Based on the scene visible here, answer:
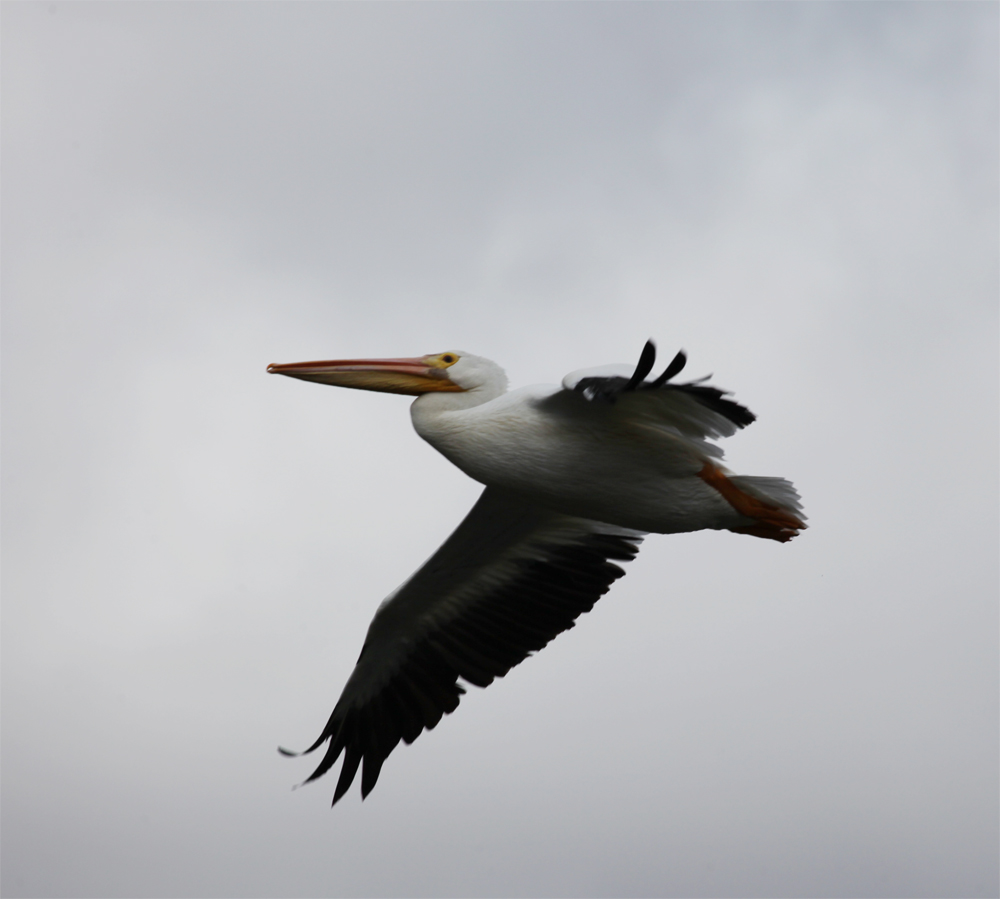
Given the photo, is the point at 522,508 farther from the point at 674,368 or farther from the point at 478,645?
the point at 674,368

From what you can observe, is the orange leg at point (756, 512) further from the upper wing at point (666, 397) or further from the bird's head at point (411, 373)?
the bird's head at point (411, 373)

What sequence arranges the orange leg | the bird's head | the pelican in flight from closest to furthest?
the pelican in flight → the orange leg → the bird's head

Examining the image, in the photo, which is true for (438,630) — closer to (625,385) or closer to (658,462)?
(658,462)

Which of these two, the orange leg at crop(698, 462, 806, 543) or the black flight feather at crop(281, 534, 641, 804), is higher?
the orange leg at crop(698, 462, 806, 543)

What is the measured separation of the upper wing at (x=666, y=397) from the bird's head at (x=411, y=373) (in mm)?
1052

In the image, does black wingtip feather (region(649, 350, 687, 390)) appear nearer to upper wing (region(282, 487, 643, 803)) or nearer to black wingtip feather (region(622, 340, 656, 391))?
black wingtip feather (region(622, 340, 656, 391))

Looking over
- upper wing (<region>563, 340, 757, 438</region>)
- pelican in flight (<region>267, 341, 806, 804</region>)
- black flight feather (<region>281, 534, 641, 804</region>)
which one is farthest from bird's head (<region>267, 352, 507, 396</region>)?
black flight feather (<region>281, 534, 641, 804</region>)

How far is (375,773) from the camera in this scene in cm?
853

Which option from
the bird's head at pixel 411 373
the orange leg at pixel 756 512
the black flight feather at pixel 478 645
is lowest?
the black flight feather at pixel 478 645

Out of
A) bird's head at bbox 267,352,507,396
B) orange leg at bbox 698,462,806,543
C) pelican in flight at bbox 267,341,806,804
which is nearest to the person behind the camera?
pelican in flight at bbox 267,341,806,804

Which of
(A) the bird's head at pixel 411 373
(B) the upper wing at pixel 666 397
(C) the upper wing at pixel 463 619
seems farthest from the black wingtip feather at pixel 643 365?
(C) the upper wing at pixel 463 619

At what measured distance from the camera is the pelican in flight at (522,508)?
6.59 meters

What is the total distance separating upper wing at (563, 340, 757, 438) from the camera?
5500 mm

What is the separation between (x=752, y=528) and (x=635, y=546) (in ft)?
3.95
